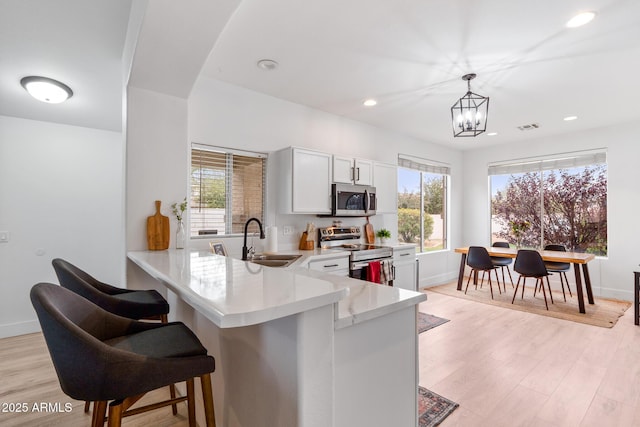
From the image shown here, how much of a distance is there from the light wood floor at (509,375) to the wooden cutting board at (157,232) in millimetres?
1166

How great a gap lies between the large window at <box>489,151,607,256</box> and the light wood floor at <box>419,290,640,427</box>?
1799 millimetres

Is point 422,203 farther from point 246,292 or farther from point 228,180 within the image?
point 246,292

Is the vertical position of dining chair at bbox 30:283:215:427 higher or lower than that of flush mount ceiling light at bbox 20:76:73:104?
lower

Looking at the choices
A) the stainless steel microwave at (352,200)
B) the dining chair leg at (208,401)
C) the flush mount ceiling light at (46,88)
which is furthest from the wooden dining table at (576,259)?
the flush mount ceiling light at (46,88)

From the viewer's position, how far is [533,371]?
2553 millimetres

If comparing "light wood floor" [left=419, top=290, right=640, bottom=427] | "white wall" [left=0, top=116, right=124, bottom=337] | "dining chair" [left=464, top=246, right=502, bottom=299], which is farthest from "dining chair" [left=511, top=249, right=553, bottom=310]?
"white wall" [left=0, top=116, right=124, bottom=337]

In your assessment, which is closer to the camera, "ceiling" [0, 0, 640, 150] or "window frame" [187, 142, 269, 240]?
"ceiling" [0, 0, 640, 150]

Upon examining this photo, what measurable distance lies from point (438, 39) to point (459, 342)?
9.13 feet

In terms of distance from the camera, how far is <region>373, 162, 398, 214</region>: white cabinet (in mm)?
4422

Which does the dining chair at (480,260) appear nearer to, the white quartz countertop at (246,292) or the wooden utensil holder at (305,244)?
the wooden utensil holder at (305,244)

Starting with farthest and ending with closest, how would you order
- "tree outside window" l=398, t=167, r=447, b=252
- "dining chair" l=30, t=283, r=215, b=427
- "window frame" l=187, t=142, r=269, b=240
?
1. "tree outside window" l=398, t=167, r=447, b=252
2. "window frame" l=187, t=142, r=269, b=240
3. "dining chair" l=30, t=283, r=215, b=427

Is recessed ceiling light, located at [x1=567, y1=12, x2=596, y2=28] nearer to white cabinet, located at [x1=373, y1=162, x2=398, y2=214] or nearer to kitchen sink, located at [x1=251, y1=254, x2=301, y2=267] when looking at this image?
white cabinet, located at [x1=373, y1=162, x2=398, y2=214]

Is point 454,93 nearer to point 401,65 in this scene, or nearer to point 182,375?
point 401,65

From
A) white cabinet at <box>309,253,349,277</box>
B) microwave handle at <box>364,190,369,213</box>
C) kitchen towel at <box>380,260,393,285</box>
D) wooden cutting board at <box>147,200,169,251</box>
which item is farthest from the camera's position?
microwave handle at <box>364,190,369,213</box>
